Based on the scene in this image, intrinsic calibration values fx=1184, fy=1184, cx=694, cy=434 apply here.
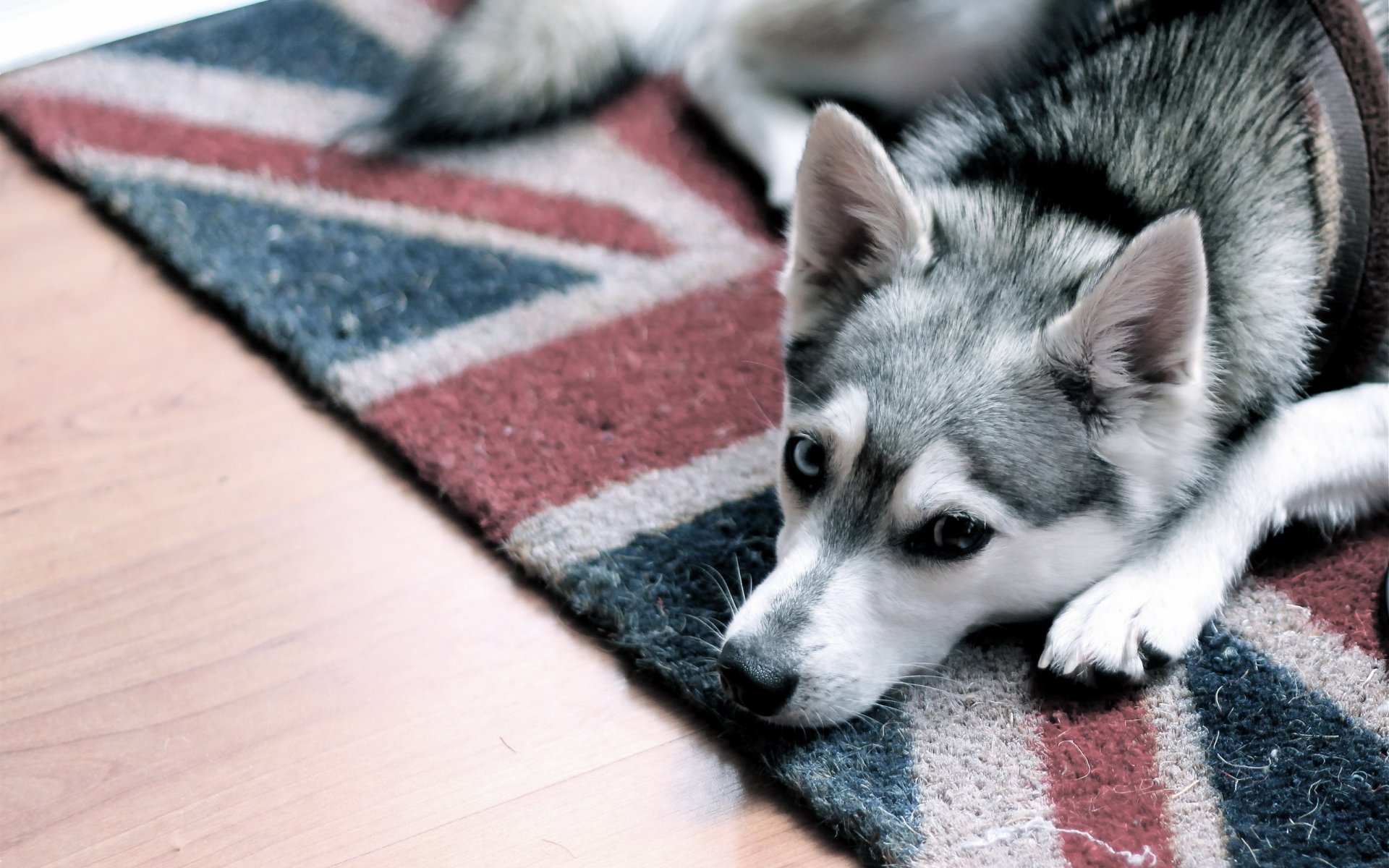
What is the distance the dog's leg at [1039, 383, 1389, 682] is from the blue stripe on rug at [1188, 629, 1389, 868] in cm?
7

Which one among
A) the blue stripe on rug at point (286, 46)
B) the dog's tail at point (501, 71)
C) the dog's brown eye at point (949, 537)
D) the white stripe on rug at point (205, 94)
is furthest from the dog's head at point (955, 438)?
the blue stripe on rug at point (286, 46)

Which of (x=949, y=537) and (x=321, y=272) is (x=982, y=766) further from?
(x=321, y=272)

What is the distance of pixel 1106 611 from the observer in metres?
1.54

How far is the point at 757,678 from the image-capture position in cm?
141

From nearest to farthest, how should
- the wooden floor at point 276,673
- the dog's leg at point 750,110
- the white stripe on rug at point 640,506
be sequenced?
the wooden floor at point 276,673 < the white stripe on rug at point 640,506 < the dog's leg at point 750,110

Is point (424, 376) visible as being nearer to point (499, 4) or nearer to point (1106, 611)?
point (499, 4)

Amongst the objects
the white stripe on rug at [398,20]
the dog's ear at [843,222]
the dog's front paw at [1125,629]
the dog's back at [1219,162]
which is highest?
the dog's back at [1219,162]

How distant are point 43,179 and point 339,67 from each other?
705 mm

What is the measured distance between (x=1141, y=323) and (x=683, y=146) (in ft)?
4.70

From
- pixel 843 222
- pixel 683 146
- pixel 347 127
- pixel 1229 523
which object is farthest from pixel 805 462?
pixel 347 127

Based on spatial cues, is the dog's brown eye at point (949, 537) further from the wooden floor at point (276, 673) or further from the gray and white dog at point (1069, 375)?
the wooden floor at point (276, 673)

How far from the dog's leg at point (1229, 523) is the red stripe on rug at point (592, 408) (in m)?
0.64

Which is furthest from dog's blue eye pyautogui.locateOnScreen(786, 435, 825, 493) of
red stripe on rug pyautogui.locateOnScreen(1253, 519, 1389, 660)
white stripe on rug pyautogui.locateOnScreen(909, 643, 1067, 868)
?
red stripe on rug pyautogui.locateOnScreen(1253, 519, 1389, 660)

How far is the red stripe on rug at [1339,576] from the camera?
161 cm
